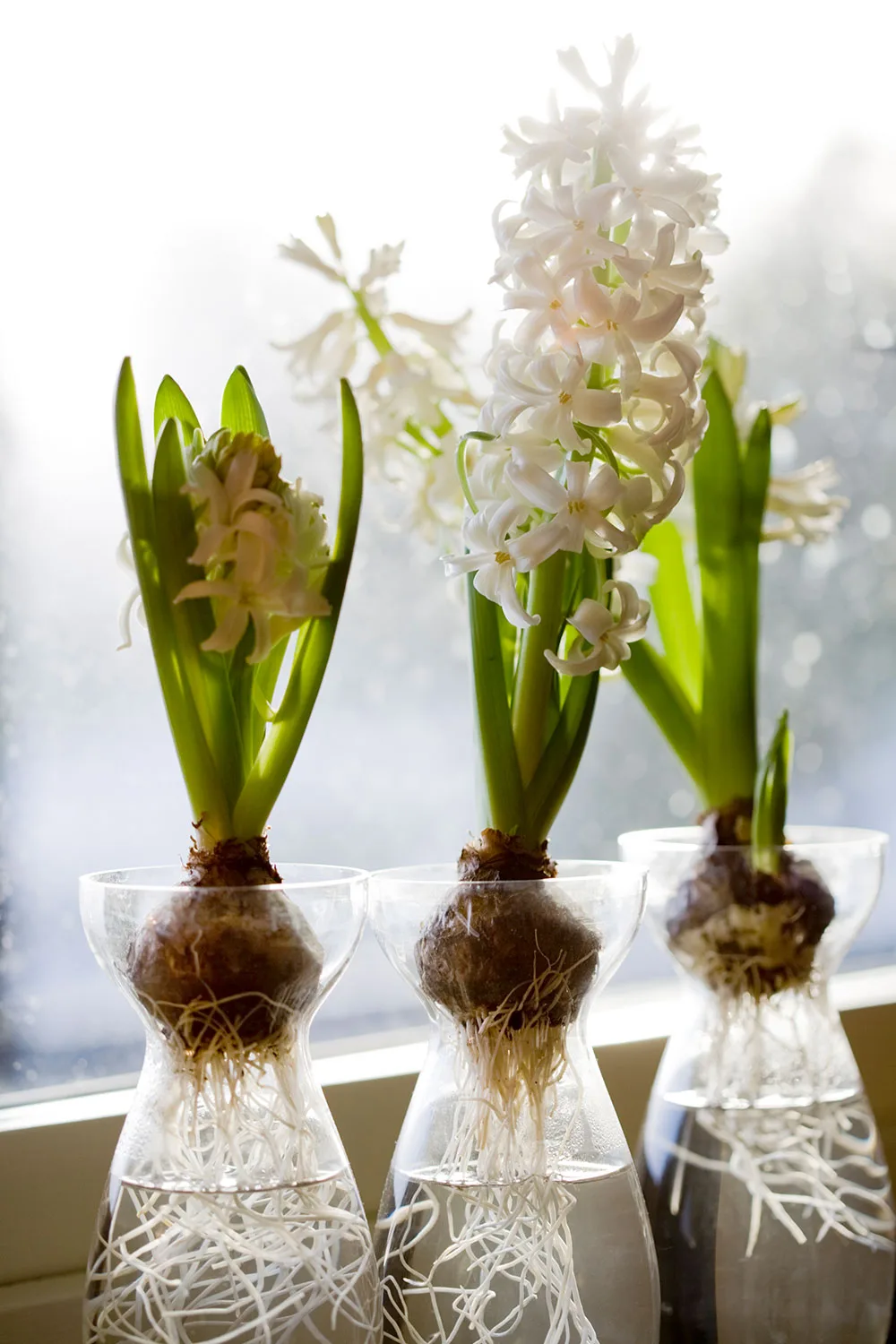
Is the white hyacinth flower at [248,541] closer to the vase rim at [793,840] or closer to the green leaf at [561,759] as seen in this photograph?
the green leaf at [561,759]

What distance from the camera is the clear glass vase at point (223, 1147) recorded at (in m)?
0.50

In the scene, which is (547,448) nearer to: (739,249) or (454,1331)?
(454,1331)

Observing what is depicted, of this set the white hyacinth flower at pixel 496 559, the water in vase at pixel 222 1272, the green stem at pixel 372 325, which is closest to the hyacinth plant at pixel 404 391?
the green stem at pixel 372 325

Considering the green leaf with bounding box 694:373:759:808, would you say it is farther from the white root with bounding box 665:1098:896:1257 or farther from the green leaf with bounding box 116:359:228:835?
the green leaf with bounding box 116:359:228:835

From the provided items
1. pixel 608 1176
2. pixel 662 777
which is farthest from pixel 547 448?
pixel 662 777

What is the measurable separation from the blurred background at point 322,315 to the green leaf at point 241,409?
0.25 metres

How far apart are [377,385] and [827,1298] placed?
52cm

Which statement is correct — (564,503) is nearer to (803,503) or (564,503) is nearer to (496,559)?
(496,559)

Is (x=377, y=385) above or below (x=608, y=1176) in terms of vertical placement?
above

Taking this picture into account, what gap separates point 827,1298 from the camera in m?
0.64

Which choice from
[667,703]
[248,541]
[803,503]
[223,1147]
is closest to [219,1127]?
[223,1147]

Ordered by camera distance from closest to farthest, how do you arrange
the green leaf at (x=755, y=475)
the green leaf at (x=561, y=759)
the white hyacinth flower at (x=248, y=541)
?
1. the white hyacinth flower at (x=248, y=541)
2. the green leaf at (x=561, y=759)
3. the green leaf at (x=755, y=475)

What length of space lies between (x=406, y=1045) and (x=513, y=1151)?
33 centimetres

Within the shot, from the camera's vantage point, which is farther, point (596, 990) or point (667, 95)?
point (667, 95)
